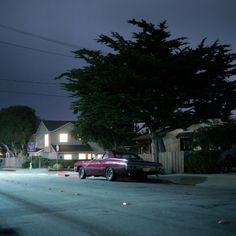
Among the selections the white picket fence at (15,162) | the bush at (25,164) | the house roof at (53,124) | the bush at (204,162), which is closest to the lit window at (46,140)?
the house roof at (53,124)

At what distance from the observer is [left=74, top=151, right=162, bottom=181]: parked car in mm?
22984

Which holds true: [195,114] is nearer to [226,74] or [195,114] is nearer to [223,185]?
[226,74]

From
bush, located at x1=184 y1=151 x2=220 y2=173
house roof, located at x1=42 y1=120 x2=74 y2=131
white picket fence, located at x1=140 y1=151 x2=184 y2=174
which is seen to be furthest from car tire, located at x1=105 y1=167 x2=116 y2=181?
house roof, located at x1=42 y1=120 x2=74 y2=131

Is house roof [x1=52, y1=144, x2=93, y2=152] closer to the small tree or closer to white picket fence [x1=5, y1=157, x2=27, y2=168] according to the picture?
white picket fence [x1=5, y1=157, x2=27, y2=168]

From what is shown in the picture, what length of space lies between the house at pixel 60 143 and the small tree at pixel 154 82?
35.9 metres

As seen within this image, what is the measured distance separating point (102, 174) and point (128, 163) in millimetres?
2252

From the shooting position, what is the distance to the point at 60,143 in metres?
67.2

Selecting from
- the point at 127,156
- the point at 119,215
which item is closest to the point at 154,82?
the point at 127,156

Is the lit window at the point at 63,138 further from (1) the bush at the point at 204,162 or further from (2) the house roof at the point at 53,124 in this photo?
(1) the bush at the point at 204,162

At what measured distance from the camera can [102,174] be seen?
2459 cm

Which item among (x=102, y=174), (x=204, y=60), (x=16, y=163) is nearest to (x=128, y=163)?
(x=102, y=174)

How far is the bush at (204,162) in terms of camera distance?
2725 cm

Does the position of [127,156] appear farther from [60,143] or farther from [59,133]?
[59,133]

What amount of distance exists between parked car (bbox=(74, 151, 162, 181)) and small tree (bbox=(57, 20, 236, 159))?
3818mm
